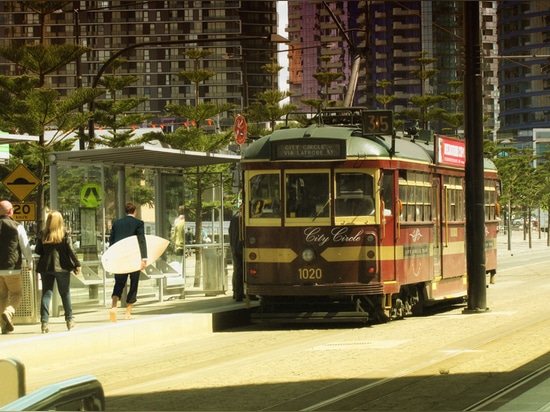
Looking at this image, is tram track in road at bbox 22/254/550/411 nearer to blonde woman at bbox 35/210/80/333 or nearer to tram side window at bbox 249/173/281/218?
blonde woman at bbox 35/210/80/333

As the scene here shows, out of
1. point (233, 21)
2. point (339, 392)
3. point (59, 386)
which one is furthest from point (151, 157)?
point (233, 21)

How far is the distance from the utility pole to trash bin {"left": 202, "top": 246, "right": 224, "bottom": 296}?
4635mm

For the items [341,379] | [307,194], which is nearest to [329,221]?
[307,194]

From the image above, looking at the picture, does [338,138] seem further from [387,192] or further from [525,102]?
[525,102]

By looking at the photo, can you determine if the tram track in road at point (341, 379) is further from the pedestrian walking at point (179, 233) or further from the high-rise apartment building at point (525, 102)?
the high-rise apartment building at point (525, 102)

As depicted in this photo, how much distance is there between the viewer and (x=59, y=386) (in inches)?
160

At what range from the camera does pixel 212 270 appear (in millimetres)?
22172

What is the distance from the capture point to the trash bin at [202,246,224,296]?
21.7 metres

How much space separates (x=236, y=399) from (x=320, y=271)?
7556 mm

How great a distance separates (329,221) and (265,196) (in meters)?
1.13

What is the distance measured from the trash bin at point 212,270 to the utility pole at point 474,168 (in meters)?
4.64

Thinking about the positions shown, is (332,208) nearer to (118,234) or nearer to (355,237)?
(355,237)

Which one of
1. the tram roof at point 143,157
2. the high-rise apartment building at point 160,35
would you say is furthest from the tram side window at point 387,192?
the high-rise apartment building at point 160,35

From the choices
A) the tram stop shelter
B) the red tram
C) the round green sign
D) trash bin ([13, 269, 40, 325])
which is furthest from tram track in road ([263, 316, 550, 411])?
the round green sign
